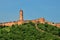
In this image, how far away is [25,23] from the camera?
1287 inches

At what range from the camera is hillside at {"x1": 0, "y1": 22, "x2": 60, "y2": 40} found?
94.1ft

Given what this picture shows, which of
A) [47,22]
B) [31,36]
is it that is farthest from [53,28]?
[31,36]

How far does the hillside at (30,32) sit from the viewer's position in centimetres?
2867

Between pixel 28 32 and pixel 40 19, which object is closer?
pixel 28 32

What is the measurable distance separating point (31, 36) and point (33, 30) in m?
1.73

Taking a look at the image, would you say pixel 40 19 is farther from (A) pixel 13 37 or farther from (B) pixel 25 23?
(A) pixel 13 37

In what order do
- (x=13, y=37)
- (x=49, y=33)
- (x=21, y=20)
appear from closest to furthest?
(x=13, y=37) < (x=49, y=33) < (x=21, y=20)

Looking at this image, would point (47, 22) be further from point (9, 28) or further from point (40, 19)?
point (9, 28)

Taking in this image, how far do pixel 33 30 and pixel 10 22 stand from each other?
10.9 feet

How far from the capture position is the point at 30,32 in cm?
3011

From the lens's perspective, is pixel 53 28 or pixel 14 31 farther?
pixel 53 28

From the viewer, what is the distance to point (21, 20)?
32.6 m

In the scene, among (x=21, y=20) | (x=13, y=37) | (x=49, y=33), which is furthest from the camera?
(x=21, y=20)

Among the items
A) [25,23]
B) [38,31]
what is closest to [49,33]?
[38,31]
